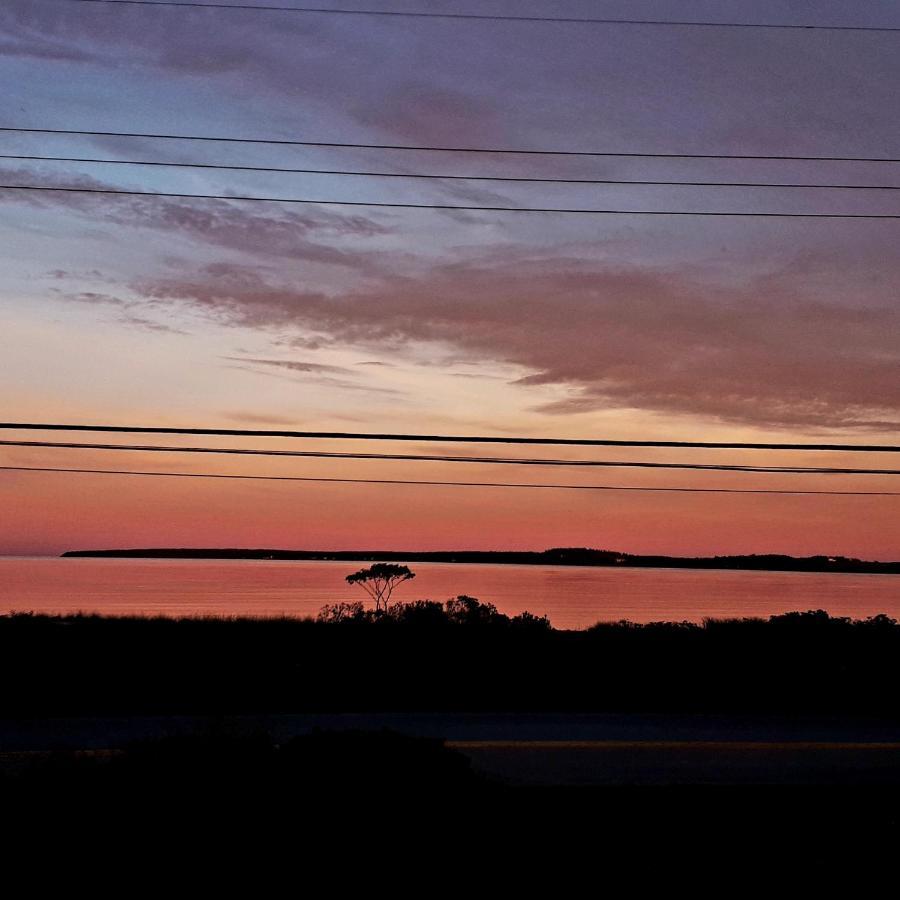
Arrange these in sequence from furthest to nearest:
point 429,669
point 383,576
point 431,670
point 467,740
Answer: point 383,576, point 429,669, point 431,670, point 467,740

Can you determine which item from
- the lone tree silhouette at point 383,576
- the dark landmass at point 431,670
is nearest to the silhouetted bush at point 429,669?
the dark landmass at point 431,670

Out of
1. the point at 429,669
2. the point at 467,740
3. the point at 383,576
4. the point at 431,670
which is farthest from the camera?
the point at 383,576

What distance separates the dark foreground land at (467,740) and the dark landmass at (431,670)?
11 centimetres

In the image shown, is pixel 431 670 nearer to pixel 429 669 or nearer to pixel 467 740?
pixel 429 669

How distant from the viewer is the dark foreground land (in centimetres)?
827

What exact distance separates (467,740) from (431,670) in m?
9.84

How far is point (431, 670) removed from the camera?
24141mm

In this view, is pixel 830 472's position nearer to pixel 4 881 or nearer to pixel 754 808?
pixel 754 808

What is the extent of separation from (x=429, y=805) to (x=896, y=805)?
5.78 metres

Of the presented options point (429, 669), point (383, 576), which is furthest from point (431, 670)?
point (383, 576)

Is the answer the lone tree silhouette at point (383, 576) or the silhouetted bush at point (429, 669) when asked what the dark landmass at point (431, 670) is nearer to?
the silhouetted bush at point (429, 669)

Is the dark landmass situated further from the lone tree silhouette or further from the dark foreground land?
the lone tree silhouette

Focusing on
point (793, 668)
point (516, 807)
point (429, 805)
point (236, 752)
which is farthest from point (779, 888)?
point (793, 668)

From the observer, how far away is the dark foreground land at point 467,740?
27.1 feet
